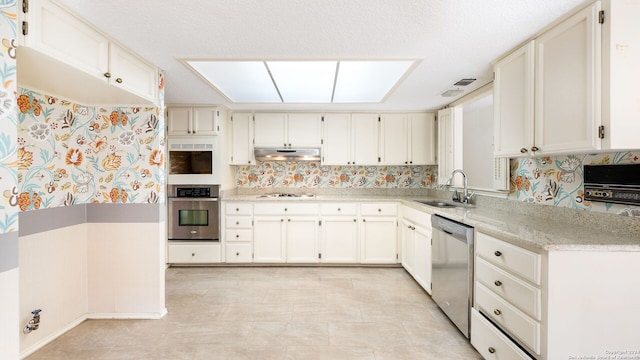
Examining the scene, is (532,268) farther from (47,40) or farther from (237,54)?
(47,40)

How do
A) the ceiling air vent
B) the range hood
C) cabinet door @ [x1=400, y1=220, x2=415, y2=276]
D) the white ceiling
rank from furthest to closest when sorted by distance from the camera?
the range hood < cabinet door @ [x1=400, y1=220, x2=415, y2=276] < the ceiling air vent < the white ceiling

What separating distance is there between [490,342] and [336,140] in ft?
9.76

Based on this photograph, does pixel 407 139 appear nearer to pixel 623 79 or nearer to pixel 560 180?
pixel 560 180

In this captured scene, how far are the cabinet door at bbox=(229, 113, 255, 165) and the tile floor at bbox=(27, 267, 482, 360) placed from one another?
1729 mm

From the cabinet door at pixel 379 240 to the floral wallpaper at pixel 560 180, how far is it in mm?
1609

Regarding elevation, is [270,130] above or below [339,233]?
above

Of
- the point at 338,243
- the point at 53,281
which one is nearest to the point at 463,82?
the point at 338,243

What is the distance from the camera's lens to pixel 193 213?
394 centimetres

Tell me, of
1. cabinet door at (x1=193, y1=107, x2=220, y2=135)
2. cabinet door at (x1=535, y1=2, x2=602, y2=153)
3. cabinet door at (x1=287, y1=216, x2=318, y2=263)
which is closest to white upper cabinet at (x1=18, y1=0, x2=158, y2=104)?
cabinet door at (x1=193, y1=107, x2=220, y2=135)

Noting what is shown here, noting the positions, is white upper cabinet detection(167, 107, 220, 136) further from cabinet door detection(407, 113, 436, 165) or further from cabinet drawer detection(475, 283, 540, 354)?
cabinet drawer detection(475, 283, 540, 354)

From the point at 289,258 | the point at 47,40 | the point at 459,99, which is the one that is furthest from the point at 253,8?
the point at 289,258

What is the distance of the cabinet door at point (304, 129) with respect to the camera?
4184mm

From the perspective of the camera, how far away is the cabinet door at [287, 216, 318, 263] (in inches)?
156

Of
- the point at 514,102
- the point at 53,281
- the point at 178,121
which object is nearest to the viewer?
the point at 514,102
